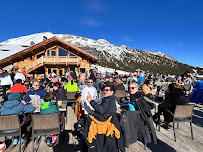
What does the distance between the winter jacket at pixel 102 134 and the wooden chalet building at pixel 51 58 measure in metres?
14.6

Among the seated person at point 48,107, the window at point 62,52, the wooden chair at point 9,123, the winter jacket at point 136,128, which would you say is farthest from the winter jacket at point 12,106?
the window at point 62,52

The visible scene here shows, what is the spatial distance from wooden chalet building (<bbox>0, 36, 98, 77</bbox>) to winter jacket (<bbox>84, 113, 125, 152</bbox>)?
14605 mm

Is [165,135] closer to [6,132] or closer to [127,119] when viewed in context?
[127,119]

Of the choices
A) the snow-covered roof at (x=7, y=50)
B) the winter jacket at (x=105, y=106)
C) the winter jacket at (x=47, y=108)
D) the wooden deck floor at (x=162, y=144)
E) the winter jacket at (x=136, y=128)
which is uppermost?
the snow-covered roof at (x=7, y=50)

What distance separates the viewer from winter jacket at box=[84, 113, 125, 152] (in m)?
2.12

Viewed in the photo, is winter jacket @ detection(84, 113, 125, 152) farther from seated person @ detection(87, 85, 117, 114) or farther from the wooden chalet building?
the wooden chalet building

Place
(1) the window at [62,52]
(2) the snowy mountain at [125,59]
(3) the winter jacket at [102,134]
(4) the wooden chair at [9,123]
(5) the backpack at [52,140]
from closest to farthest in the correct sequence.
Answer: (3) the winter jacket at [102,134], (4) the wooden chair at [9,123], (5) the backpack at [52,140], (1) the window at [62,52], (2) the snowy mountain at [125,59]

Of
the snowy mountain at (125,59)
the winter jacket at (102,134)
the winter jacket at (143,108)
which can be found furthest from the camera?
the snowy mountain at (125,59)

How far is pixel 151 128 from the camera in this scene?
2586 mm

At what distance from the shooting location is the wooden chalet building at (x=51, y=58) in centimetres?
1534

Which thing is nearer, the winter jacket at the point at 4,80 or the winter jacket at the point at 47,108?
the winter jacket at the point at 47,108

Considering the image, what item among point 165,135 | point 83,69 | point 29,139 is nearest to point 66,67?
point 83,69

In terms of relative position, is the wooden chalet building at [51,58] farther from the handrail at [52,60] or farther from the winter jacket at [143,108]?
the winter jacket at [143,108]

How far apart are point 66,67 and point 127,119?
16254 mm
